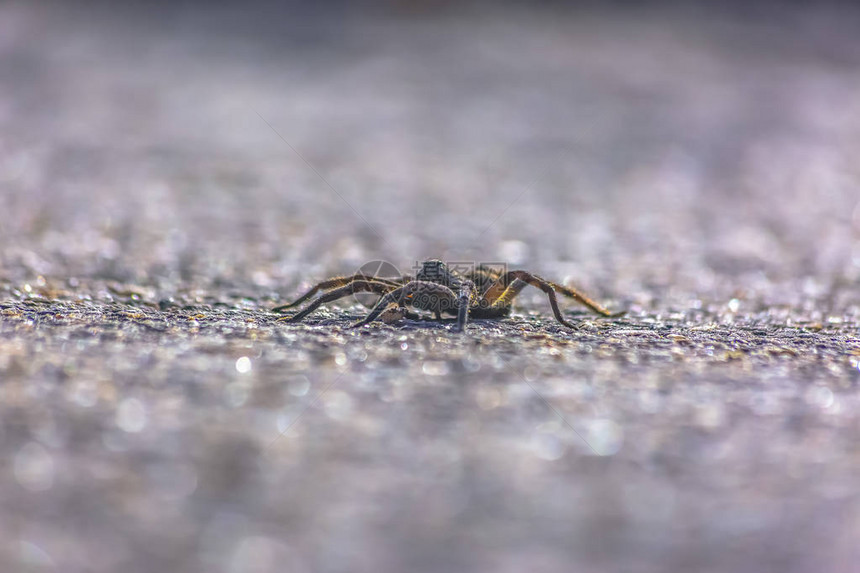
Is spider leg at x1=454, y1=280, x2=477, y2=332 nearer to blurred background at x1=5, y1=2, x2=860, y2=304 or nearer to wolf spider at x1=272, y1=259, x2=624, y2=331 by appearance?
wolf spider at x1=272, y1=259, x2=624, y2=331

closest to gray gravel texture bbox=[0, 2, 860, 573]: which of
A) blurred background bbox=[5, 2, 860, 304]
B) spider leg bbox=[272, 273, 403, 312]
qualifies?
blurred background bbox=[5, 2, 860, 304]

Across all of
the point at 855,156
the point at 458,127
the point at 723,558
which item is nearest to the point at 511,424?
the point at 723,558

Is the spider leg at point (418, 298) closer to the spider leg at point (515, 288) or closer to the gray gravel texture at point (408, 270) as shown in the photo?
the gray gravel texture at point (408, 270)

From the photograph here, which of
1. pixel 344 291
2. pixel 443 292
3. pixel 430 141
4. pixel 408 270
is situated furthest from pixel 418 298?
pixel 430 141

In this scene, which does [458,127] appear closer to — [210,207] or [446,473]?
[210,207]

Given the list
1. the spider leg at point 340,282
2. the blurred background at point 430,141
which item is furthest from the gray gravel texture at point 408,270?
the spider leg at point 340,282
